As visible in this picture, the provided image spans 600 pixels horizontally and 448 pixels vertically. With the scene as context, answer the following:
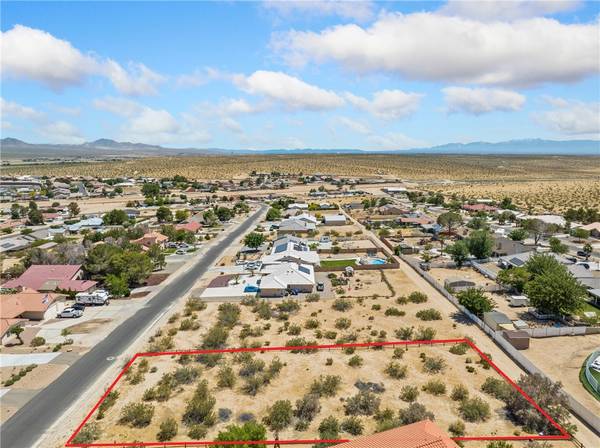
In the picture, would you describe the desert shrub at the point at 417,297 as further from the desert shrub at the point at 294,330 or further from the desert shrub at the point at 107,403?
the desert shrub at the point at 107,403

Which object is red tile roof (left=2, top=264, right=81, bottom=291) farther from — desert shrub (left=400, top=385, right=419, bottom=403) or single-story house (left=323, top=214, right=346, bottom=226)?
single-story house (left=323, top=214, right=346, bottom=226)

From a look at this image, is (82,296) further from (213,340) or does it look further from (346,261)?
(346,261)

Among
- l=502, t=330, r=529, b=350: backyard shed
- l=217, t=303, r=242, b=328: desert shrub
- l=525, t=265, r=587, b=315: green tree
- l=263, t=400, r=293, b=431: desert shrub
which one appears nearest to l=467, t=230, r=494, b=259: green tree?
l=525, t=265, r=587, b=315: green tree

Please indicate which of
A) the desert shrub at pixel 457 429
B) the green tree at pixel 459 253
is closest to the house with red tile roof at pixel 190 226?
the green tree at pixel 459 253

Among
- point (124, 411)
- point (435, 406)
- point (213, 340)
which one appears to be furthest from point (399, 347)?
point (124, 411)

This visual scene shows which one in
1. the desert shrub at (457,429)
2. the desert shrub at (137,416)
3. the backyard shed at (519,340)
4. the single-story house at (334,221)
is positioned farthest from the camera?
the single-story house at (334,221)

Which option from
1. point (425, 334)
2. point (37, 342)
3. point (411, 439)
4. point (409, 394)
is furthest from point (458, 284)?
point (37, 342)
